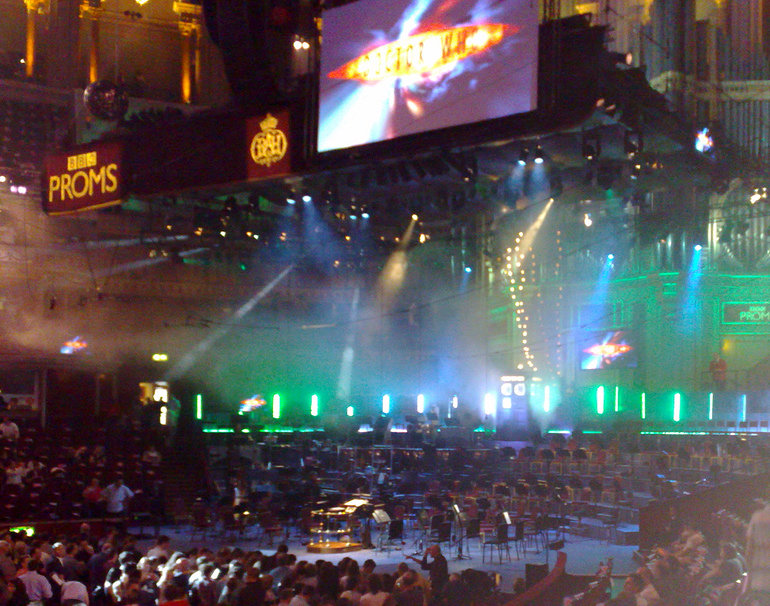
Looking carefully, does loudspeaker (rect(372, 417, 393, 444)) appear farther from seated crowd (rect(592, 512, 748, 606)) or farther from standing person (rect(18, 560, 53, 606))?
standing person (rect(18, 560, 53, 606))

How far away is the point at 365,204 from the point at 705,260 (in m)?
13.0

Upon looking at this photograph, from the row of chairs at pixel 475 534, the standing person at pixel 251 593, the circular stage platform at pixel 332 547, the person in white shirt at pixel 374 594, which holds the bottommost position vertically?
the circular stage platform at pixel 332 547

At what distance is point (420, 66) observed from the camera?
10445 millimetres

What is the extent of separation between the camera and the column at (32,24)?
938 inches

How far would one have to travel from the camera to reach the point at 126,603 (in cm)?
900

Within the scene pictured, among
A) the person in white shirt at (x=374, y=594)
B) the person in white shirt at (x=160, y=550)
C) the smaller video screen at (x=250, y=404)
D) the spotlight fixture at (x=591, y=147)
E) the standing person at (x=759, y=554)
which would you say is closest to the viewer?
the standing person at (x=759, y=554)

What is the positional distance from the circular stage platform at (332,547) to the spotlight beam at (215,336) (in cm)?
1132

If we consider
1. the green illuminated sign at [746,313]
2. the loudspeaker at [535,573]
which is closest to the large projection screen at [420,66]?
Answer: the loudspeaker at [535,573]

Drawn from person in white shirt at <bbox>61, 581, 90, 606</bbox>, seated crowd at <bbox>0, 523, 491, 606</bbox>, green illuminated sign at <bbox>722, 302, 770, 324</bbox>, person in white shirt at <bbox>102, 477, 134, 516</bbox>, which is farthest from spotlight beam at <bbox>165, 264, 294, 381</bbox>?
person in white shirt at <bbox>61, 581, 90, 606</bbox>

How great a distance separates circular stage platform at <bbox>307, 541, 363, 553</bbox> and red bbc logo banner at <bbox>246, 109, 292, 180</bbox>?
7.12 meters

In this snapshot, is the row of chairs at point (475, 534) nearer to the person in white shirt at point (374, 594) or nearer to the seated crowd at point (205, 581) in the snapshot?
the seated crowd at point (205, 581)

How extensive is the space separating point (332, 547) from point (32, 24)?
52.9ft

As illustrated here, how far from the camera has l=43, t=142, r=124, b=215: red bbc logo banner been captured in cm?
1347

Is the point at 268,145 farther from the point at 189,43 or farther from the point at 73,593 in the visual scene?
the point at 189,43
